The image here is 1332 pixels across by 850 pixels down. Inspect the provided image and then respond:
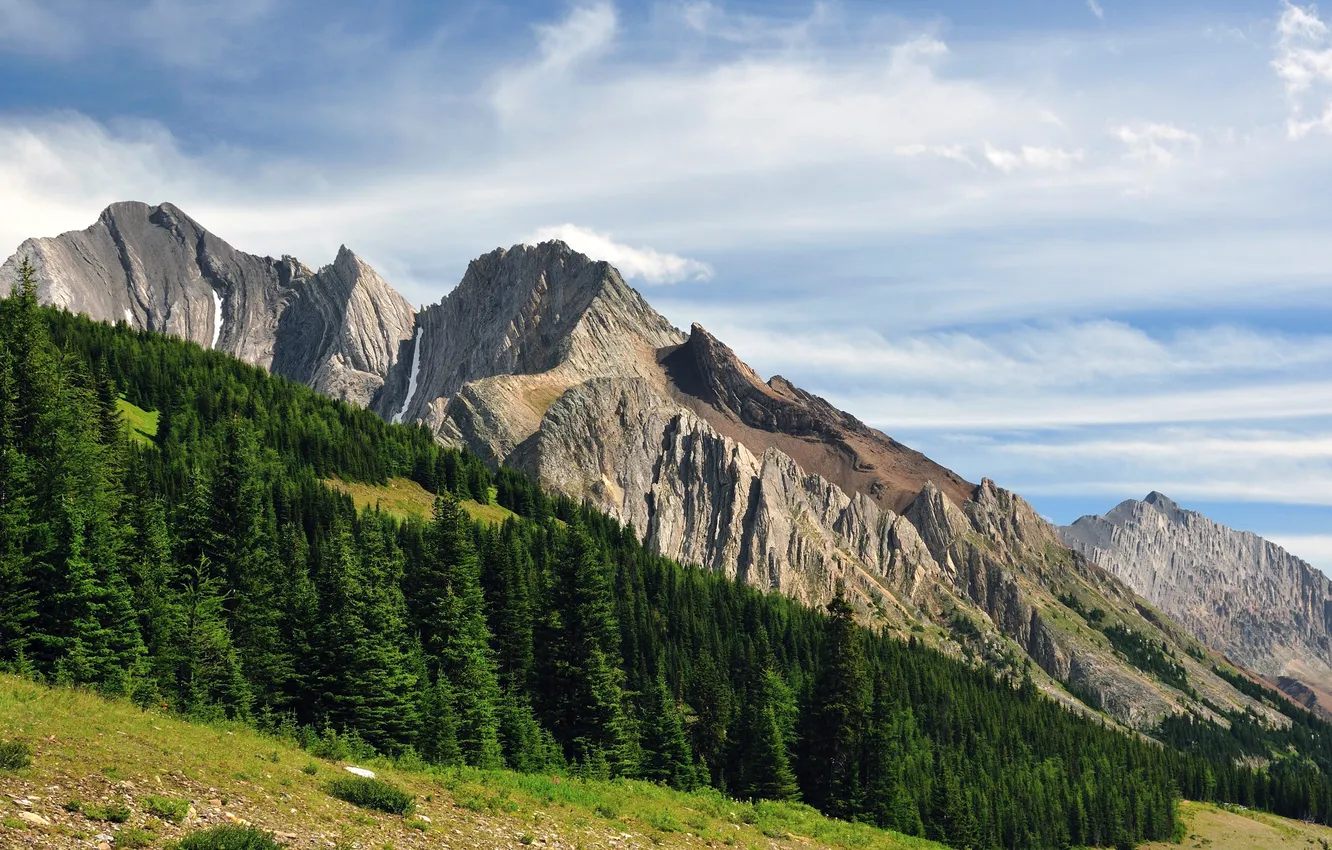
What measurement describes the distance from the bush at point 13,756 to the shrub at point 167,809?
2.66 metres

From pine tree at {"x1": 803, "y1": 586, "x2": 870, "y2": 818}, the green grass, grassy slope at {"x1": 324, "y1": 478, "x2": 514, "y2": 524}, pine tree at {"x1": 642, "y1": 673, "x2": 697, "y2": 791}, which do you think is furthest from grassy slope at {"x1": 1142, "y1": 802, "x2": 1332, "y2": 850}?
the green grass

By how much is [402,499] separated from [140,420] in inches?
1548

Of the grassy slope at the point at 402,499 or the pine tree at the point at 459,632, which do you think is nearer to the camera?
the pine tree at the point at 459,632

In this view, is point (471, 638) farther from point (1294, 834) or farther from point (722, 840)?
point (1294, 834)

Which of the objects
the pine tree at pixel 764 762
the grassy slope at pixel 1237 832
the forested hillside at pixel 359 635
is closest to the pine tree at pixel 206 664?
the forested hillside at pixel 359 635

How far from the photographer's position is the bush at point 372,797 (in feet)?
89.8

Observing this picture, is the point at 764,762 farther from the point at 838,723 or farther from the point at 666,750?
the point at 666,750

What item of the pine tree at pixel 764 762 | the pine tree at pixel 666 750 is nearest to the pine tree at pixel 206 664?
the pine tree at pixel 666 750

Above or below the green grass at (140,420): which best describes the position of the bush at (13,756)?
below

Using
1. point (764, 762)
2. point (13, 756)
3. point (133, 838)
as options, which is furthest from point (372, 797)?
point (764, 762)

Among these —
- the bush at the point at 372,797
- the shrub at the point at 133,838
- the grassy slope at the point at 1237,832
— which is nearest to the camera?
the shrub at the point at 133,838

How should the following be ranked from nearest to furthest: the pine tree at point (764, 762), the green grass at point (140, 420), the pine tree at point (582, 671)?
the pine tree at point (582, 671), the pine tree at point (764, 762), the green grass at point (140, 420)

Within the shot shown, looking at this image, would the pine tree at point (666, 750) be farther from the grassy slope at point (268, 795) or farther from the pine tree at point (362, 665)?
the grassy slope at point (268, 795)

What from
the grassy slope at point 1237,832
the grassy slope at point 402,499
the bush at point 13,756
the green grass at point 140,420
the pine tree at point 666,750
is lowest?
the grassy slope at point 1237,832
